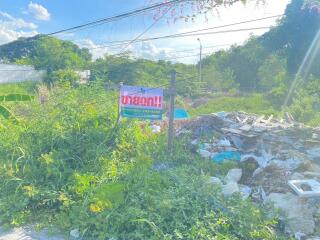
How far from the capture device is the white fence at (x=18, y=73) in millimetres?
29650

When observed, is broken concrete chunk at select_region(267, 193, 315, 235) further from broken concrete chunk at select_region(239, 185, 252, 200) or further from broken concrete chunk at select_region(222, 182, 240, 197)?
broken concrete chunk at select_region(222, 182, 240, 197)

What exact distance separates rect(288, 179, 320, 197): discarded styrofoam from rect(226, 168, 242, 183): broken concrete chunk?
2.71 ft

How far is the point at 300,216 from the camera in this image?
11.1ft

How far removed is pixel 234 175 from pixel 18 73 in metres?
31.5

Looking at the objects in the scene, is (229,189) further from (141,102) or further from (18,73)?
(18,73)

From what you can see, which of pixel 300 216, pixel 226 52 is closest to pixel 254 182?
pixel 300 216

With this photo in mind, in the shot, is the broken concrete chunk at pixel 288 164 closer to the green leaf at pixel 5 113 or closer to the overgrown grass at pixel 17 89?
the green leaf at pixel 5 113

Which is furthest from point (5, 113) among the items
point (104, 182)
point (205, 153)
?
point (205, 153)

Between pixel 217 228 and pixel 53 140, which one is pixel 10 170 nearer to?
pixel 53 140

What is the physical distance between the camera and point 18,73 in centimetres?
3048

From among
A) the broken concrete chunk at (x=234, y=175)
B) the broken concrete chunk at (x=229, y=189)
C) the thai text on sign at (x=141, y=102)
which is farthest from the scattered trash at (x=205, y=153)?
the broken concrete chunk at (x=229, y=189)

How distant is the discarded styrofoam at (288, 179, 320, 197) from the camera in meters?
3.51

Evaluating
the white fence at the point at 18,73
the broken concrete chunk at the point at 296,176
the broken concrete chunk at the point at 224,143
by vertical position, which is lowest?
the broken concrete chunk at the point at 296,176

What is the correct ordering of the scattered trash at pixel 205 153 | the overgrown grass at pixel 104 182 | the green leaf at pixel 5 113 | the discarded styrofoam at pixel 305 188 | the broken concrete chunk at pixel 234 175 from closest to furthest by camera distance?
the overgrown grass at pixel 104 182, the discarded styrofoam at pixel 305 188, the broken concrete chunk at pixel 234 175, the scattered trash at pixel 205 153, the green leaf at pixel 5 113
